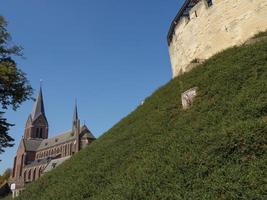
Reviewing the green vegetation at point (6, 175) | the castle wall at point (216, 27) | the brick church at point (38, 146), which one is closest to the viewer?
the castle wall at point (216, 27)

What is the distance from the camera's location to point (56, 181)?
16734 millimetres

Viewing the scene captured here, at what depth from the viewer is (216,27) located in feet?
62.6

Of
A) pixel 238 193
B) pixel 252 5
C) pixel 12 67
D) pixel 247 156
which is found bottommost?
pixel 238 193

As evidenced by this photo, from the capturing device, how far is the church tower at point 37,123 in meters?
104

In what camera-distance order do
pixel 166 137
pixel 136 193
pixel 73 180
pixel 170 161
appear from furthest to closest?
pixel 73 180, pixel 166 137, pixel 170 161, pixel 136 193

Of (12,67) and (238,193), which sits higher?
(12,67)

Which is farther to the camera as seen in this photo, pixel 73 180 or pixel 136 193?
pixel 73 180

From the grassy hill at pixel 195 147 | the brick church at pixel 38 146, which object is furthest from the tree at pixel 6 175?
the grassy hill at pixel 195 147

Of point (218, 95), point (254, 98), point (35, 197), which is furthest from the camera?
point (35, 197)

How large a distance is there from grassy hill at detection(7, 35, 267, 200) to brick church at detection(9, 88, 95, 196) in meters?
68.0

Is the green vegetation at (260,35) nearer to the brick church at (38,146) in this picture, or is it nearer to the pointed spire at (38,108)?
the brick church at (38,146)

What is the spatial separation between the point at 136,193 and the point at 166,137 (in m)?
3.63

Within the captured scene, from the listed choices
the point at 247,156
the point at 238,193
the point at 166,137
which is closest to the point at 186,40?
the point at 166,137

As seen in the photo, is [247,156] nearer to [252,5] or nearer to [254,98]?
[254,98]
